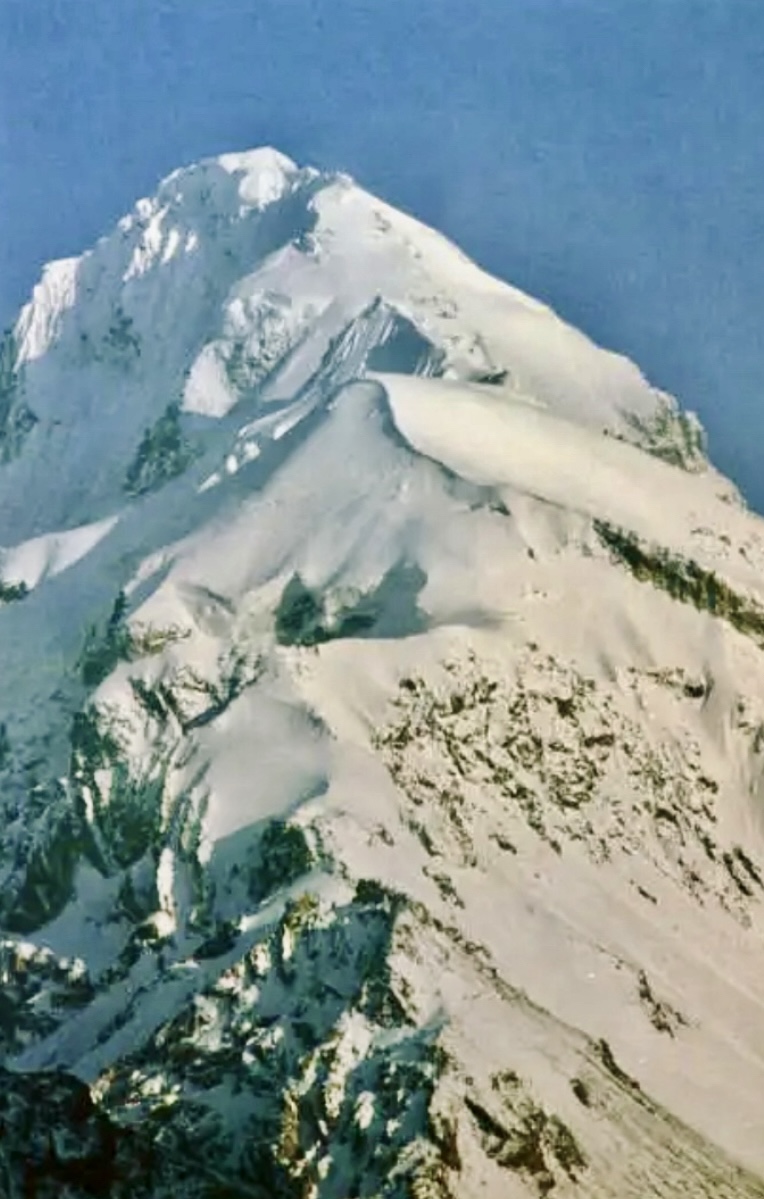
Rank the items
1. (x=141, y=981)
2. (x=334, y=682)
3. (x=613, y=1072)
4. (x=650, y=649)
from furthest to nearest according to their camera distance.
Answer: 1. (x=650, y=649)
2. (x=334, y=682)
3. (x=141, y=981)
4. (x=613, y=1072)

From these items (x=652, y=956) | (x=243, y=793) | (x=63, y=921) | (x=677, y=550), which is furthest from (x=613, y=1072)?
(x=677, y=550)

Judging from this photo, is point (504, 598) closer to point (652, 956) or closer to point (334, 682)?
point (334, 682)

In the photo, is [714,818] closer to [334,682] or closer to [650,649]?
[650,649]

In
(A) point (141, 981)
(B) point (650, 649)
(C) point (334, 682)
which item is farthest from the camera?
(B) point (650, 649)

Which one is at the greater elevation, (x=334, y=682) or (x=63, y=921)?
(x=334, y=682)

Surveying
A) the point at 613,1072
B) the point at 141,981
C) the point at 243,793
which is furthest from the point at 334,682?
the point at 613,1072

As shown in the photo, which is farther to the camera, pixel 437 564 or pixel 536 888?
pixel 437 564
